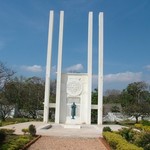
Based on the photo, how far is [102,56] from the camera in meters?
26.1

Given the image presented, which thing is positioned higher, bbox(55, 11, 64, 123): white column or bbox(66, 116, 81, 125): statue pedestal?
bbox(55, 11, 64, 123): white column

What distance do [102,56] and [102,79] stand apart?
2.10 meters

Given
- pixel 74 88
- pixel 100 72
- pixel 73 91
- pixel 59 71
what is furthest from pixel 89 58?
pixel 73 91

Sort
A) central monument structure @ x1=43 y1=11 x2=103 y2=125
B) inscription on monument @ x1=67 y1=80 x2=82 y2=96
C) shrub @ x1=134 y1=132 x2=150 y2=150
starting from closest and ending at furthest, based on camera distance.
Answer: shrub @ x1=134 y1=132 x2=150 y2=150 < central monument structure @ x1=43 y1=11 x2=103 y2=125 < inscription on monument @ x1=67 y1=80 x2=82 y2=96

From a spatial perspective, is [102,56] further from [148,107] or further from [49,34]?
[148,107]

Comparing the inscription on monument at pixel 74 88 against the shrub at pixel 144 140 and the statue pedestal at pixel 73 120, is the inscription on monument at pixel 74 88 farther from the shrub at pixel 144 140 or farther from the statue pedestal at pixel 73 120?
the shrub at pixel 144 140

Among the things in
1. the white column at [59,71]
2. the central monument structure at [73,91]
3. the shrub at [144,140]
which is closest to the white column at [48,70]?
the central monument structure at [73,91]

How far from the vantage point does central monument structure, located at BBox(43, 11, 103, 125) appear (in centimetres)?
2562

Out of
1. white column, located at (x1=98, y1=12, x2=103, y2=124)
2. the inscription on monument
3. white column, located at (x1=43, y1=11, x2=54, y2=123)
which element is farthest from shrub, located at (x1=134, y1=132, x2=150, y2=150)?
the inscription on monument

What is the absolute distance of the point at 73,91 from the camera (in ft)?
86.5

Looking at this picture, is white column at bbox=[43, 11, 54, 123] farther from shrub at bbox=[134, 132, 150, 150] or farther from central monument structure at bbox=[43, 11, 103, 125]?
shrub at bbox=[134, 132, 150, 150]

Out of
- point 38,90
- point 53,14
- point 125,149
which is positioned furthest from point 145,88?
point 125,149

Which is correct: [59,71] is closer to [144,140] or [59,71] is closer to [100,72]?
[100,72]

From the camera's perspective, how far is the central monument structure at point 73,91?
25625 mm
